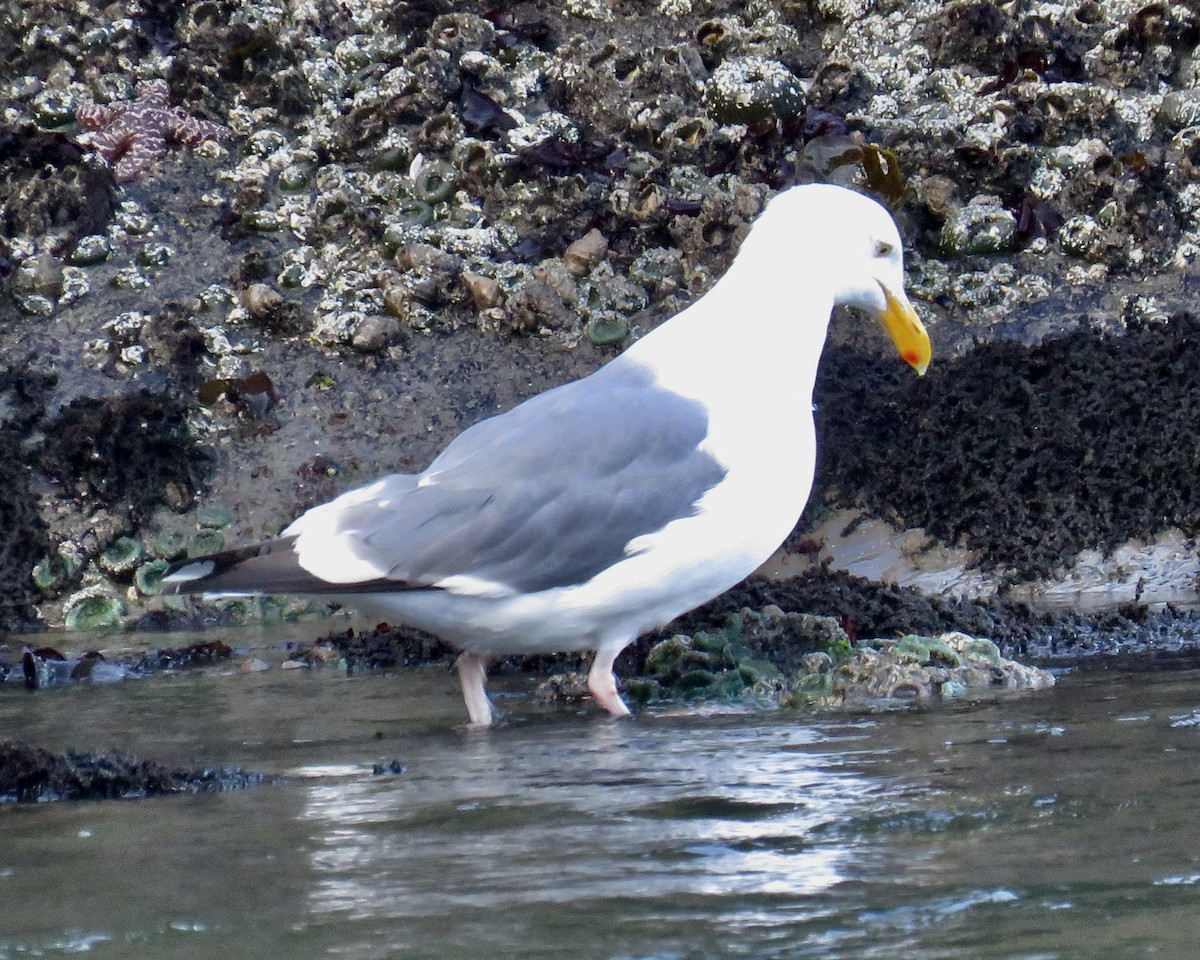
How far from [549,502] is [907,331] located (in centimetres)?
151

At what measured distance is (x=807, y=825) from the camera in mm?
2760

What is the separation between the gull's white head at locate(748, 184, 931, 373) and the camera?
5.18m

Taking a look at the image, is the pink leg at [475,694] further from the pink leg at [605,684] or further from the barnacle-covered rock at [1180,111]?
the barnacle-covered rock at [1180,111]

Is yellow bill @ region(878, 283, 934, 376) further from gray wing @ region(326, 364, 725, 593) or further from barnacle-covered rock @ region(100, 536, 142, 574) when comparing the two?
barnacle-covered rock @ region(100, 536, 142, 574)

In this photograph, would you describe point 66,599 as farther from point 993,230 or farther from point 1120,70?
point 1120,70

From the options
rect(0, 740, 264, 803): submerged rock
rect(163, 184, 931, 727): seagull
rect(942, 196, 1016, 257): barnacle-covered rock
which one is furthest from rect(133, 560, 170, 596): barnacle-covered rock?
rect(942, 196, 1016, 257): barnacle-covered rock

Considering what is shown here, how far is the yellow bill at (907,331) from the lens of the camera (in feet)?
17.7

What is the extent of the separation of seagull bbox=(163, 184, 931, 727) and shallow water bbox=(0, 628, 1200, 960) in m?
0.41

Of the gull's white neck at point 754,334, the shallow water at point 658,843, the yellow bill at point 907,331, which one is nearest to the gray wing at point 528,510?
the gull's white neck at point 754,334

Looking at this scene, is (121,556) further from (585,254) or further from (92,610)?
(585,254)

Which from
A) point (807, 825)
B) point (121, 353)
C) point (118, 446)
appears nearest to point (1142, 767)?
point (807, 825)

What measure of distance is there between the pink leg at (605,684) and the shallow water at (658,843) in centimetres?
29

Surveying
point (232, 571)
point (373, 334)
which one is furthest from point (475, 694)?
point (373, 334)

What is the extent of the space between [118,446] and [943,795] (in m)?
4.99
